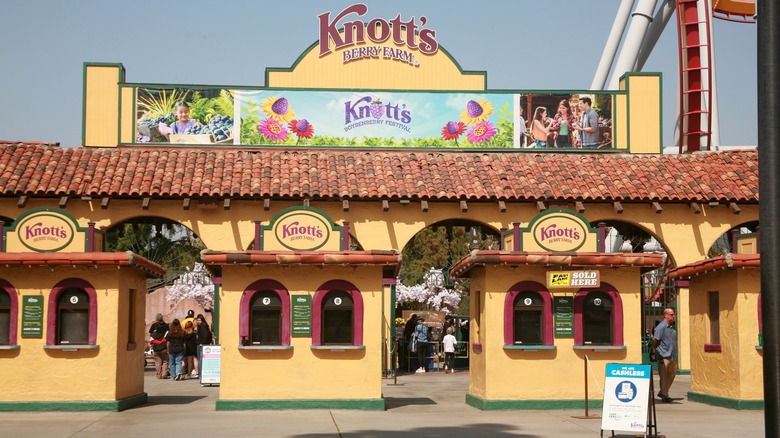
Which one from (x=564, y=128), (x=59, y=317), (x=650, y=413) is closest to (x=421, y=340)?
(x=564, y=128)

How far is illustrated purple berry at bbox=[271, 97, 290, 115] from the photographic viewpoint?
31297 mm

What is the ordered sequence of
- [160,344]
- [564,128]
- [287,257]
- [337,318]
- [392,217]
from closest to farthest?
[287,257], [337,318], [160,344], [392,217], [564,128]

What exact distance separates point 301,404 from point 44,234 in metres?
5.64

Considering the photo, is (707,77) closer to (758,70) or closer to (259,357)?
(259,357)

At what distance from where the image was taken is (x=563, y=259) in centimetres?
1884

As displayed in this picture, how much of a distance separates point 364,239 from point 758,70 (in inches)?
895

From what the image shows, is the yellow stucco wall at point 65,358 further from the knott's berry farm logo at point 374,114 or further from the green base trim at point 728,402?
the knott's berry farm logo at point 374,114

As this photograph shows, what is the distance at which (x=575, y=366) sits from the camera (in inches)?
752

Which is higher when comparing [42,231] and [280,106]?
[280,106]

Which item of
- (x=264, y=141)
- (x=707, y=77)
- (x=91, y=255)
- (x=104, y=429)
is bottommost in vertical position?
(x=104, y=429)

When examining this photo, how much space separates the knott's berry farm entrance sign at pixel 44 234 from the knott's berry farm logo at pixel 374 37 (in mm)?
14830

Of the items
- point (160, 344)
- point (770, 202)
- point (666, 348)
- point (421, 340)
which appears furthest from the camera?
point (421, 340)

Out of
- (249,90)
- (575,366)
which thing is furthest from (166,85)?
(575,366)

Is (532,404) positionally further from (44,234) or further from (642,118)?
(642,118)
